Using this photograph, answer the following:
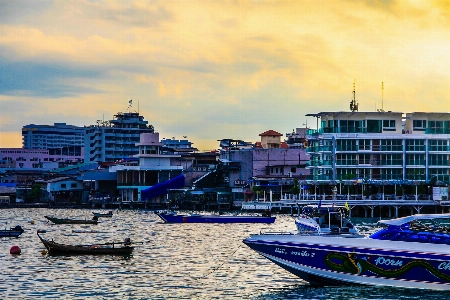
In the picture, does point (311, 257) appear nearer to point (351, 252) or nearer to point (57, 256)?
point (351, 252)

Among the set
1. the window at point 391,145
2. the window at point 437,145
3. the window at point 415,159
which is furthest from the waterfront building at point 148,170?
the window at point 437,145

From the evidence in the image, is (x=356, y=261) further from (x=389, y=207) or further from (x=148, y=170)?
(x=148, y=170)

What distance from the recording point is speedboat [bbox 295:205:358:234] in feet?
184

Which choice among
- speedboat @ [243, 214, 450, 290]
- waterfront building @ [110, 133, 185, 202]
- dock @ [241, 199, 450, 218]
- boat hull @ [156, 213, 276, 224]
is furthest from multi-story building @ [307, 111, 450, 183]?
speedboat @ [243, 214, 450, 290]

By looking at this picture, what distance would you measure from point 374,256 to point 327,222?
77.4ft

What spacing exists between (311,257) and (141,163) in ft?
400

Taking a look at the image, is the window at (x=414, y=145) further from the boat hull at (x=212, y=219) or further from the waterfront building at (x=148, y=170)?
the waterfront building at (x=148, y=170)

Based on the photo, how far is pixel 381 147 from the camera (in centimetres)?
11531

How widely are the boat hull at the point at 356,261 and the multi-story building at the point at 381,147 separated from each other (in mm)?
77525

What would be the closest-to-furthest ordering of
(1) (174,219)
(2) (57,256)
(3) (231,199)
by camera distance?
1. (2) (57,256)
2. (1) (174,219)
3. (3) (231,199)

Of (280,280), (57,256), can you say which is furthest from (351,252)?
(57,256)

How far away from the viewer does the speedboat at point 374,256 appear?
117ft

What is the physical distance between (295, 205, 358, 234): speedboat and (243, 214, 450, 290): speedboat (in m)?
16.1

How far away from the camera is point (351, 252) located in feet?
121
